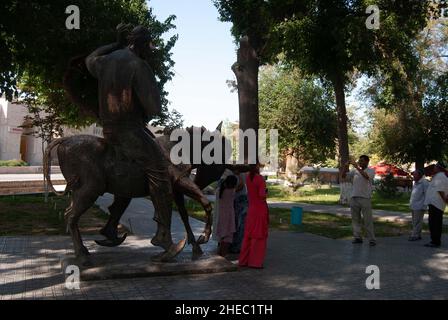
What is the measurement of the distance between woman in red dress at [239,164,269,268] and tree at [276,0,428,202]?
10.1 metres

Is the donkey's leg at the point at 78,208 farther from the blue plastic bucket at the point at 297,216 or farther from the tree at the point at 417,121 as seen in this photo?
the tree at the point at 417,121

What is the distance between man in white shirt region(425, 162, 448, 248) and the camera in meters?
9.53

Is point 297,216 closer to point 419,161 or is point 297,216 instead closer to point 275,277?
point 275,277

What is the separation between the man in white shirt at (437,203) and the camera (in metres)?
9.53

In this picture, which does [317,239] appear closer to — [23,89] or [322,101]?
[23,89]

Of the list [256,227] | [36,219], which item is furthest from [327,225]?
[36,219]

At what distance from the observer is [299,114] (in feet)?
116

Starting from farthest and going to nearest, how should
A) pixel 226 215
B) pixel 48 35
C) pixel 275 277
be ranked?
1. pixel 48 35
2. pixel 226 215
3. pixel 275 277

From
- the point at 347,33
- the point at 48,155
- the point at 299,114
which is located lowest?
the point at 48,155

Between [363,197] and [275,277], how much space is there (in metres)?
4.17

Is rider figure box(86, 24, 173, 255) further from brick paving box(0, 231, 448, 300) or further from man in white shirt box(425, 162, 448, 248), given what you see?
man in white shirt box(425, 162, 448, 248)

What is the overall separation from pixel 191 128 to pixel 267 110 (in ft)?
99.7

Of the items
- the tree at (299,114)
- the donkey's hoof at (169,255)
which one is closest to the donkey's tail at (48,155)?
the donkey's hoof at (169,255)

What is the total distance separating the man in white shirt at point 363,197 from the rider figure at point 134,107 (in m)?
4.93
